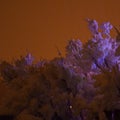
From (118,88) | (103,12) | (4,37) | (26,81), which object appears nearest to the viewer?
(118,88)

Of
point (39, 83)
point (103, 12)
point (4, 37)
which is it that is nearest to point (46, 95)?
point (39, 83)

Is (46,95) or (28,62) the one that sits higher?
(28,62)

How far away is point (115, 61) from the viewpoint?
2.11ft

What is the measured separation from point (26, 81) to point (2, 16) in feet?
2.29

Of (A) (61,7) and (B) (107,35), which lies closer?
(B) (107,35)

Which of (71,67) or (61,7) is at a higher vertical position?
(61,7)

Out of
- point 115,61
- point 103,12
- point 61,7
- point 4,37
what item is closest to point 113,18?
point 103,12

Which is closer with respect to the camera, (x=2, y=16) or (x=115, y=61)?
(x=115, y=61)

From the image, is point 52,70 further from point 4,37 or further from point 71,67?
point 4,37

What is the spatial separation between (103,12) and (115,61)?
52 cm

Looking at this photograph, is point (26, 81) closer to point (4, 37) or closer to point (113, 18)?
point (113, 18)

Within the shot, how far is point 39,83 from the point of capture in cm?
65

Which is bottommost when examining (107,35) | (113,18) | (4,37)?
(107,35)

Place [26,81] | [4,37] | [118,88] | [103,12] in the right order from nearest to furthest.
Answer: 1. [118,88]
2. [26,81]
3. [103,12]
4. [4,37]
